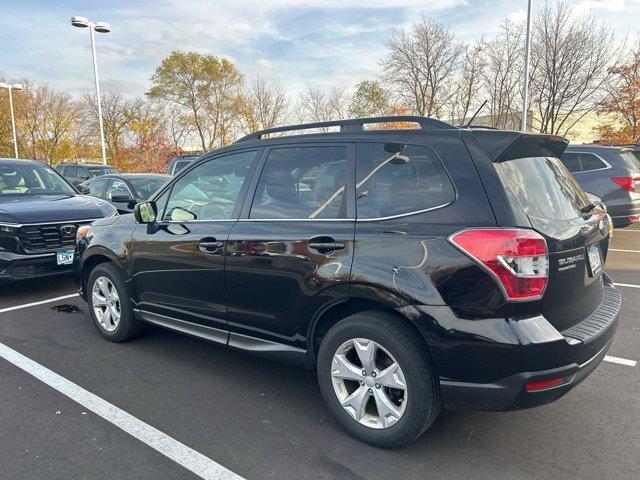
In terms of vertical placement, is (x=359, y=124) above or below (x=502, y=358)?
above

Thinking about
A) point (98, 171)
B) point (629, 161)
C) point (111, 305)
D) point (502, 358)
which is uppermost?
point (629, 161)

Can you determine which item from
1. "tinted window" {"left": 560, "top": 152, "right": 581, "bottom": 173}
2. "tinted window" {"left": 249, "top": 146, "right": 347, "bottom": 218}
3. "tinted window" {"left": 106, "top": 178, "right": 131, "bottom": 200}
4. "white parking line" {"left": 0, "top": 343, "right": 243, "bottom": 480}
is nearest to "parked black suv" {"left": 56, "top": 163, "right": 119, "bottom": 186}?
"tinted window" {"left": 106, "top": 178, "right": 131, "bottom": 200}

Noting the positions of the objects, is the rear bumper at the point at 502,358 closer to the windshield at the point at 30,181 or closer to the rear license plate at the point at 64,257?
the rear license plate at the point at 64,257

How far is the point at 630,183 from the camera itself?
27.6 ft

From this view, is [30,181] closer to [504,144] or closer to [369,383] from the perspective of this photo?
[369,383]

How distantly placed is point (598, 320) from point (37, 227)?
5802mm

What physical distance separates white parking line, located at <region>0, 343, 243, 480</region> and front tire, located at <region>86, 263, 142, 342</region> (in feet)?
2.21

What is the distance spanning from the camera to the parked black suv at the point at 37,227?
558 cm

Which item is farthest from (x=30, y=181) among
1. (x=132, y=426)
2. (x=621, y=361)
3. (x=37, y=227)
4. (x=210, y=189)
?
(x=621, y=361)

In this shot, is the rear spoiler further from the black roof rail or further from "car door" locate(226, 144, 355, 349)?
"car door" locate(226, 144, 355, 349)

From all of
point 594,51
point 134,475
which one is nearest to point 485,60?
point 594,51

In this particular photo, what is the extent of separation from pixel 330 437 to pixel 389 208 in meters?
1.42

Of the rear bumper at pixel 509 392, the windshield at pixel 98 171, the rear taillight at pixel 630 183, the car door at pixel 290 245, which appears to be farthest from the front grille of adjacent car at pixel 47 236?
the windshield at pixel 98 171

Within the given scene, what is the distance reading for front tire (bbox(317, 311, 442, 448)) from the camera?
2562 millimetres
